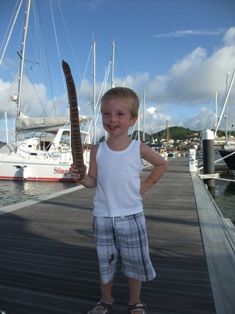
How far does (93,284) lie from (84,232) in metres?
1.81

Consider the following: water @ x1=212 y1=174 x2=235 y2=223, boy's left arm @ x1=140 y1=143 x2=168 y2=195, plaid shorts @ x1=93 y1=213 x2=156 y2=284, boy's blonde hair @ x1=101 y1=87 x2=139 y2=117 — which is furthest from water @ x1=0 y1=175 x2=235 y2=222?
boy's blonde hair @ x1=101 y1=87 x2=139 y2=117

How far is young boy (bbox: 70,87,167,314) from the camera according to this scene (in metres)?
2.14

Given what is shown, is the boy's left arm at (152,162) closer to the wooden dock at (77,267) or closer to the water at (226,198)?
the wooden dock at (77,267)

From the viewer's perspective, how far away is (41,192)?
57.2ft

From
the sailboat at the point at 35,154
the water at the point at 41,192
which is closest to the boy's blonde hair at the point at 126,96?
the water at the point at 41,192

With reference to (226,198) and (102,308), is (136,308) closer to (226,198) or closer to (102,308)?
(102,308)

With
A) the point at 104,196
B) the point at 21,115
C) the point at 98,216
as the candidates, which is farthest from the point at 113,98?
the point at 21,115

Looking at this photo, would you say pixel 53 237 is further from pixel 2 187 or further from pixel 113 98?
pixel 2 187

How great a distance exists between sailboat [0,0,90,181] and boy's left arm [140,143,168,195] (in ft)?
62.2

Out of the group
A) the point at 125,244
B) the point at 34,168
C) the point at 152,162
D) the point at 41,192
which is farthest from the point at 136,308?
the point at 34,168

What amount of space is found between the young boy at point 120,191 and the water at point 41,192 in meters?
10.2

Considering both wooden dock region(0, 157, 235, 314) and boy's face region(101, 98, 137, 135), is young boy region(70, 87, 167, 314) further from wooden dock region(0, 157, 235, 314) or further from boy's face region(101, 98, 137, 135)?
wooden dock region(0, 157, 235, 314)

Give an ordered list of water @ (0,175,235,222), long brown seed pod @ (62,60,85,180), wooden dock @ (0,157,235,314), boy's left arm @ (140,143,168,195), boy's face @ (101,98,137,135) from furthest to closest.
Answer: water @ (0,175,235,222)
wooden dock @ (0,157,235,314)
boy's left arm @ (140,143,168,195)
boy's face @ (101,98,137,135)
long brown seed pod @ (62,60,85,180)

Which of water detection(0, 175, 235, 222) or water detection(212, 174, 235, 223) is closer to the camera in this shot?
water detection(212, 174, 235, 223)
